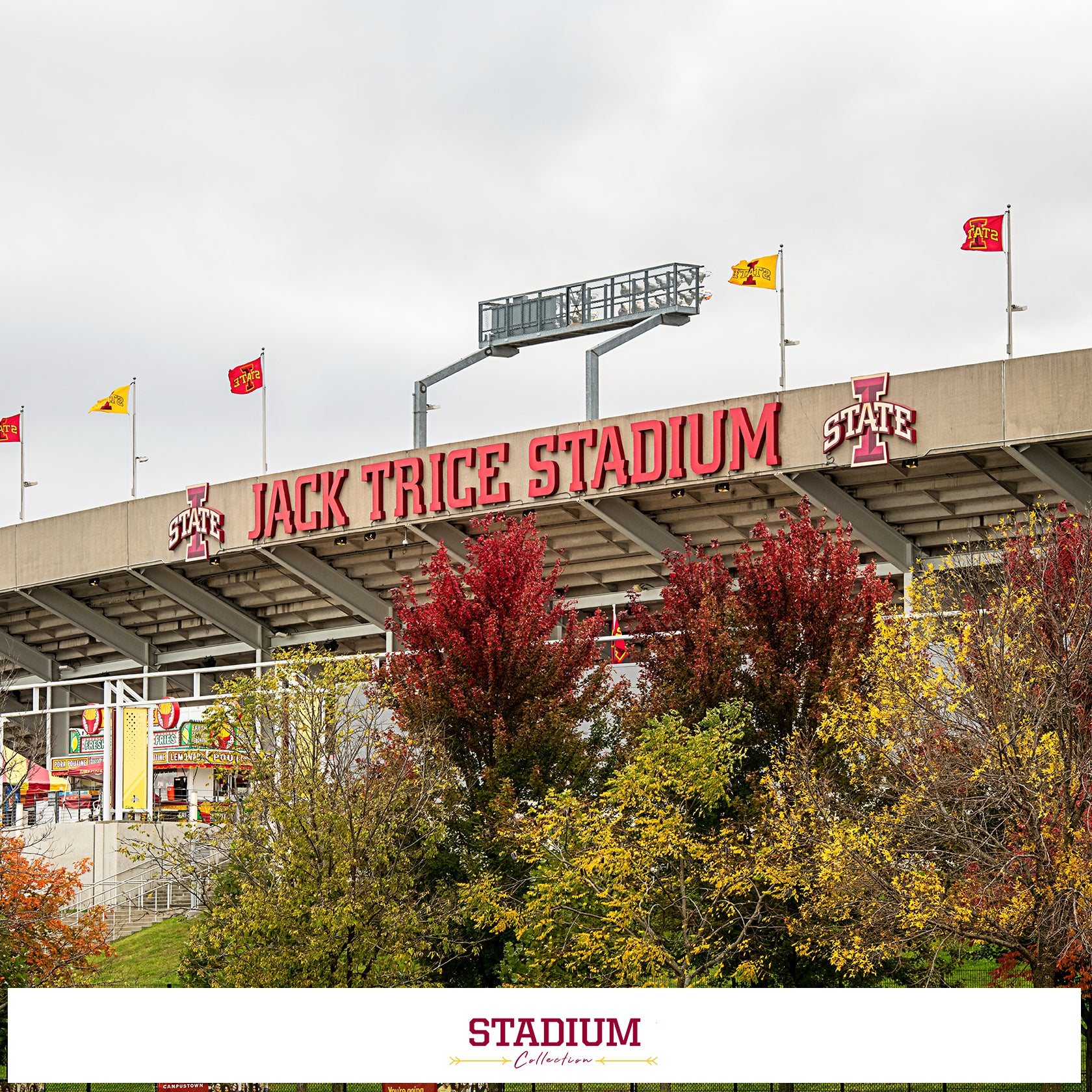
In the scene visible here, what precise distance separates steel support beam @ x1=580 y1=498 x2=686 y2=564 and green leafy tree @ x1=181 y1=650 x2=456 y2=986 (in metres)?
15.0

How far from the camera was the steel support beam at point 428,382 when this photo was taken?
5031 centimetres

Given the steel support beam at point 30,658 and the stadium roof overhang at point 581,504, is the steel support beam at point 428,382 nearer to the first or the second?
the stadium roof overhang at point 581,504

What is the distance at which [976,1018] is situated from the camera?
683 inches

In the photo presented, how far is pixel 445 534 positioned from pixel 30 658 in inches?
915

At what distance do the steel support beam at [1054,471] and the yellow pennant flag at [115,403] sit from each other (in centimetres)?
2768

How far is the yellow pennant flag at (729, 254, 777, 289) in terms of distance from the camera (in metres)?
40.6

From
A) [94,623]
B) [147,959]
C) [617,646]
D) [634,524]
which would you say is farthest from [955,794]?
[94,623]

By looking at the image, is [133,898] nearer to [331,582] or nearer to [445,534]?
[331,582]

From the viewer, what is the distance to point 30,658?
6106 centimetres

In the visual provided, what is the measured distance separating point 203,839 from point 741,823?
828 cm

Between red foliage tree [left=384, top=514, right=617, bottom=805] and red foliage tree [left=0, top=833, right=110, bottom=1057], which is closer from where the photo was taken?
red foliage tree [left=384, top=514, right=617, bottom=805]

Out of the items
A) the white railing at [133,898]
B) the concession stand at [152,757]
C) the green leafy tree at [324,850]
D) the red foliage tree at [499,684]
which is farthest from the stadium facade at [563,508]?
the green leafy tree at [324,850]

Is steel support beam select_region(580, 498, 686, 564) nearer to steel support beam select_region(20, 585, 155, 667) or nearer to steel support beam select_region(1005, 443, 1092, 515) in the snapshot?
steel support beam select_region(1005, 443, 1092, 515)

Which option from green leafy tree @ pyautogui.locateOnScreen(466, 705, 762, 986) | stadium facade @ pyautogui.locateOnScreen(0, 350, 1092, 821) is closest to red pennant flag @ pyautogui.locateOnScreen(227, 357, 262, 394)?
stadium facade @ pyautogui.locateOnScreen(0, 350, 1092, 821)
